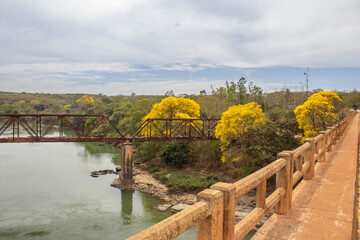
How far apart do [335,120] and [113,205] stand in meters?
20.7

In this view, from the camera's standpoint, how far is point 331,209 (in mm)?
5582

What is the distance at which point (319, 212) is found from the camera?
5.45 metres

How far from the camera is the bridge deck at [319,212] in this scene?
4566 mm

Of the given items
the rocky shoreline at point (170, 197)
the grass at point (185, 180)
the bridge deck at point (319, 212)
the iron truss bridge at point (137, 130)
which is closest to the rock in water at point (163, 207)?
the rocky shoreline at point (170, 197)

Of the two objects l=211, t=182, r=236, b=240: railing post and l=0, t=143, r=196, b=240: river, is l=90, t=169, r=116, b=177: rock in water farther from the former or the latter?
l=211, t=182, r=236, b=240: railing post

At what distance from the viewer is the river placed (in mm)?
19422

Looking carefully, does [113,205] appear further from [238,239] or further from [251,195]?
[238,239]

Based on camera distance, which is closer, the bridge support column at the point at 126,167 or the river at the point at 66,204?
the river at the point at 66,204

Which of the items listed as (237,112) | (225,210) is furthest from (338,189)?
(237,112)

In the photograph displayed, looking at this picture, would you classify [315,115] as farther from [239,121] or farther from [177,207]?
[177,207]

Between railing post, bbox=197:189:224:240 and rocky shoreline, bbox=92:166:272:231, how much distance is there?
17846mm

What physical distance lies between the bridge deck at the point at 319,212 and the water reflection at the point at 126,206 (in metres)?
16.5

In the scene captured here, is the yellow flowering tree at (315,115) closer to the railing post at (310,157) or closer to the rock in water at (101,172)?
the railing post at (310,157)

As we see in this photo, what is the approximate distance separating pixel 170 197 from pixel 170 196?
24 centimetres
